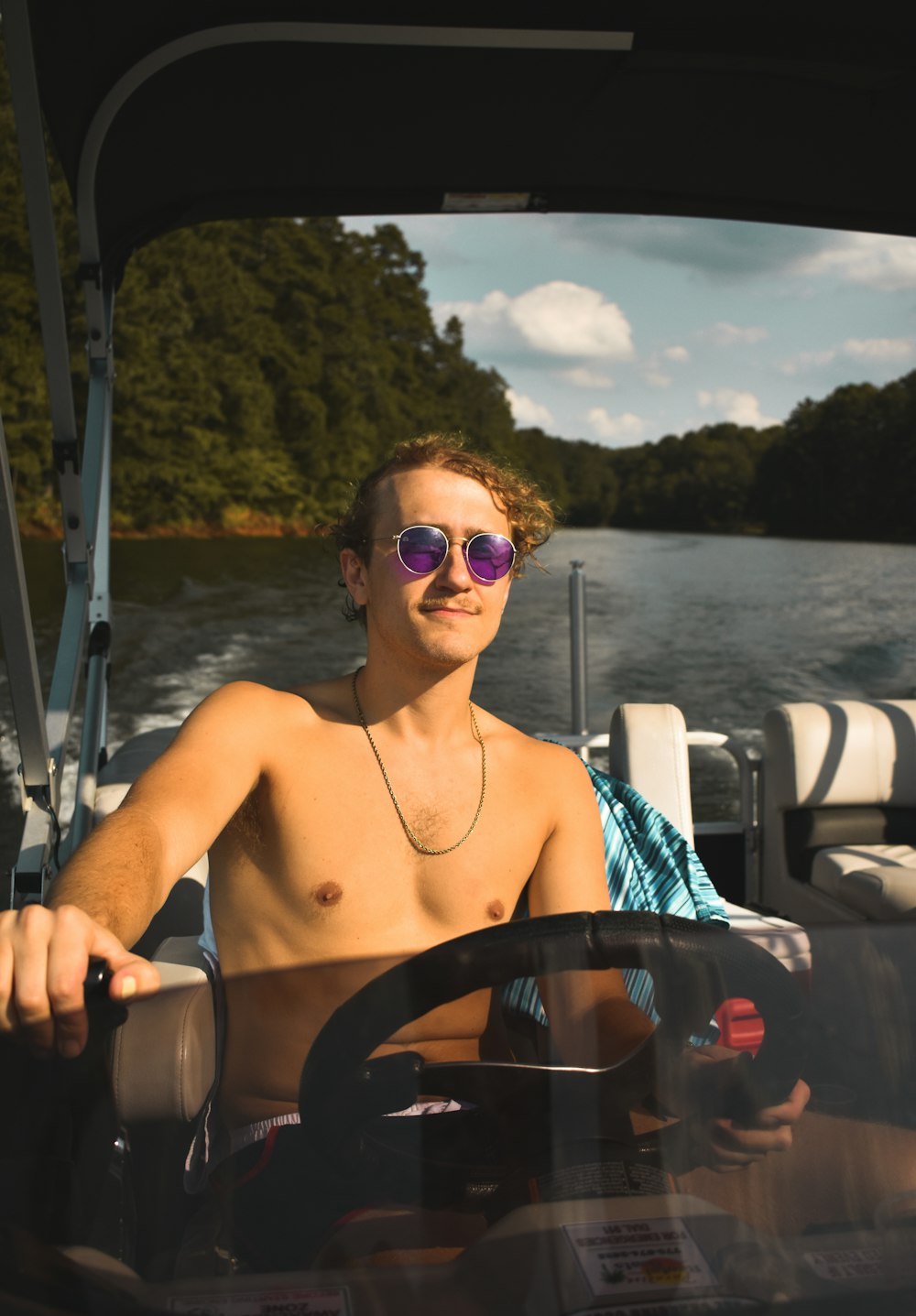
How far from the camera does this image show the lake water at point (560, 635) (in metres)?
13.5

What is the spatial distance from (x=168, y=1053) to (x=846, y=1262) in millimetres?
511

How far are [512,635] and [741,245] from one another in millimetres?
17603

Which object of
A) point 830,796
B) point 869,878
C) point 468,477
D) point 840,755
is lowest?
point 869,878

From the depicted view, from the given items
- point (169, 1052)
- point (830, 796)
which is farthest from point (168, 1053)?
point (830, 796)

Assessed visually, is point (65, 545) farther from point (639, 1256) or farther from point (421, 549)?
point (639, 1256)

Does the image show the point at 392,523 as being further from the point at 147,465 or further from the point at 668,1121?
the point at 147,465

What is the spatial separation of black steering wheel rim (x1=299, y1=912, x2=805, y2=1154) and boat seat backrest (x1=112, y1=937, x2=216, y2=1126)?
9cm

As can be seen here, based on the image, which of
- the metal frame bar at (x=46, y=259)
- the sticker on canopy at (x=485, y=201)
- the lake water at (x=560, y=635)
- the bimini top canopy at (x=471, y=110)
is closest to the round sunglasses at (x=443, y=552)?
the metal frame bar at (x=46, y=259)

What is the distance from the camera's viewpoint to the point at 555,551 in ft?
89.6

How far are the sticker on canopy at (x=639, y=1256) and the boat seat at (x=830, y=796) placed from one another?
248 centimetres

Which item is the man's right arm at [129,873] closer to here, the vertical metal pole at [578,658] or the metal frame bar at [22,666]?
the metal frame bar at [22,666]

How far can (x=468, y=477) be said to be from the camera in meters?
1.75

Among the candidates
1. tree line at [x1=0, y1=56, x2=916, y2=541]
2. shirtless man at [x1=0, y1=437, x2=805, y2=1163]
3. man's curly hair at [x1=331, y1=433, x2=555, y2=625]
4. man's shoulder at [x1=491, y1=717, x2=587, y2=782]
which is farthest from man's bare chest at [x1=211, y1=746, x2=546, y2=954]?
tree line at [x1=0, y1=56, x2=916, y2=541]

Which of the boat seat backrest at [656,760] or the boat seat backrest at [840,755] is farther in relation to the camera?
the boat seat backrest at [840,755]
